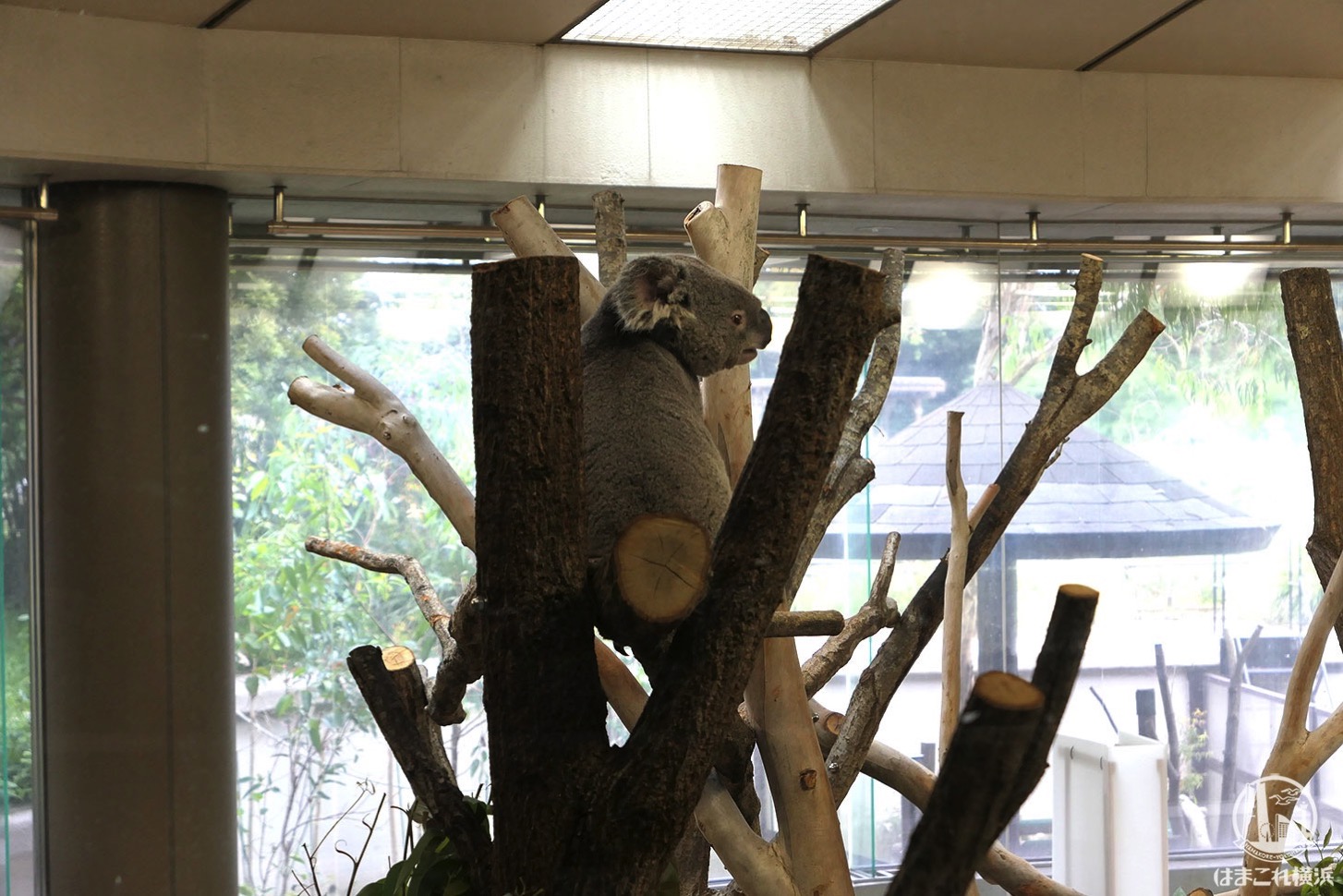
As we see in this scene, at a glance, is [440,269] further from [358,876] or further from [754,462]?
[754,462]

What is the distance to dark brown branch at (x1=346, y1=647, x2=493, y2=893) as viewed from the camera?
5.65 ft

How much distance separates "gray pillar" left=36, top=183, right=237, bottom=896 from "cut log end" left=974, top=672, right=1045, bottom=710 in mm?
2830

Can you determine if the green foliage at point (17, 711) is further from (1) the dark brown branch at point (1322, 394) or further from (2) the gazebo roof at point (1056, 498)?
(1) the dark brown branch at point (1322, 394)

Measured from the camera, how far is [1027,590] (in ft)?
14.8

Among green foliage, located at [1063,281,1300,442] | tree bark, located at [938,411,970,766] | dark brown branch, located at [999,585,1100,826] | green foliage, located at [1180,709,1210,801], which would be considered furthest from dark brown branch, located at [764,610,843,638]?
green foliage, located at [1180,709,1210,801]

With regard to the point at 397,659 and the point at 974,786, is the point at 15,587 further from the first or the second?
the point at 974,786

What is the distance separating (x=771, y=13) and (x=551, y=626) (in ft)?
8.45

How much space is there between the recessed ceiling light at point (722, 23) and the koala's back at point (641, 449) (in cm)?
180

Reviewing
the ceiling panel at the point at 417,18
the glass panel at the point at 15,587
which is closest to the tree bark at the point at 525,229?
the ceiling panel at the point at 417,18

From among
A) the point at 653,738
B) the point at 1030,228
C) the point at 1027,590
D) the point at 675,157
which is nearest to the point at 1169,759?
the point at 1027,590

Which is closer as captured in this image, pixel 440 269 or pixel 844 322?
pixel 844 322

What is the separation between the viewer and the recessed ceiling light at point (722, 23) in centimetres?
343

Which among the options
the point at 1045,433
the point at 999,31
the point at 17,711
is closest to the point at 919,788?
the point at 1045,433

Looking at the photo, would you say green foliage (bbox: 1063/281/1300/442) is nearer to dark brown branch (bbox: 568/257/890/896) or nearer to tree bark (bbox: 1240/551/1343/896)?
tree bark (bbox: 1240/551/1343/896)
